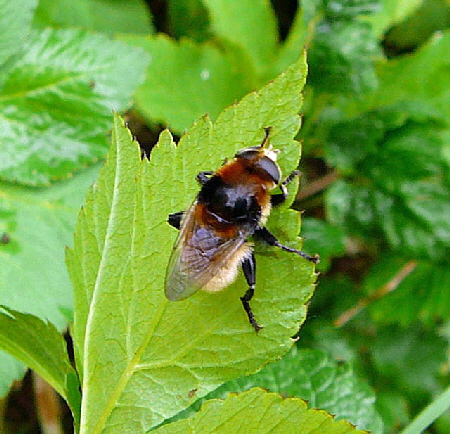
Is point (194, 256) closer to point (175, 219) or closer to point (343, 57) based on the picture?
point (175, 219)

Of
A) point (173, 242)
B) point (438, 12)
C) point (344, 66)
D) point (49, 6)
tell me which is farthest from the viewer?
point (438, 12)

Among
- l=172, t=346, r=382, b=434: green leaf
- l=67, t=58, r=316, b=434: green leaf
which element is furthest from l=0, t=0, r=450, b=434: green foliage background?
l=67, t=58, r=316, b=434: green leaf

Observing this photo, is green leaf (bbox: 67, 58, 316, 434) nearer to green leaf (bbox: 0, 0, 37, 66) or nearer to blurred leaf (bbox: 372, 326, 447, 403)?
green leaf (bbox: 0, 0, 37, 66)

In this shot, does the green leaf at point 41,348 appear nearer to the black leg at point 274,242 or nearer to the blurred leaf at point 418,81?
the black leg at point 274,242

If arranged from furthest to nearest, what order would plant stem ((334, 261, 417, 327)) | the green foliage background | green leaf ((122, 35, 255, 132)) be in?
plant stem ((334, 261, 417, 327))
green leaf ((122, 35, 255, 132))
the green foliage background

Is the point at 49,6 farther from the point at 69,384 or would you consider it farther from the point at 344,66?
the point at 69,384

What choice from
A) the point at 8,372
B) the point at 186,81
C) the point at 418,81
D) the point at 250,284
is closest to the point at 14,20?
the point at 186,81

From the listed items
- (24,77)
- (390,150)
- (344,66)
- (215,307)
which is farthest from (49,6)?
(215,307)
